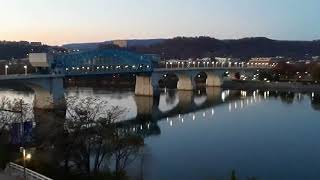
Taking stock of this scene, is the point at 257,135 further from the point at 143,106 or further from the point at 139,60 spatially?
the point at 139,60

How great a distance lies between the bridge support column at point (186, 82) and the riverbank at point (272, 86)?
583 centimetres

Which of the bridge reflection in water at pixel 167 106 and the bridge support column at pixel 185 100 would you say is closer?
the bridge reflection in water at pixel 167 106

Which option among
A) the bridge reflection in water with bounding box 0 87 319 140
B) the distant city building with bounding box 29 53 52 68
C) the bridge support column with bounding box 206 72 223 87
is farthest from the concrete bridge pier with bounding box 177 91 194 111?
the distant city building with bounding box 29 53 52 68

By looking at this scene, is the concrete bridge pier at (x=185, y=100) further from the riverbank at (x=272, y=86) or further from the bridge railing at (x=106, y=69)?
the riverbank at (x=272, y=86)

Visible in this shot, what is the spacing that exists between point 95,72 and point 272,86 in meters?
21.7

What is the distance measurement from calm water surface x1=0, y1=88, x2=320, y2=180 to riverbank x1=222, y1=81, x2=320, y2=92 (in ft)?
34.0

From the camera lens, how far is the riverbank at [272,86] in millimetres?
49469

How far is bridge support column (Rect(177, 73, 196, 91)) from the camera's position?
5063 cm

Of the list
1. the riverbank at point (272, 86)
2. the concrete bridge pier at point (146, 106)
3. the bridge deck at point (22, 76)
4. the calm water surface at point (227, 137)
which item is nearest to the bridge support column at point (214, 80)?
the riverbank at point (272, 86)

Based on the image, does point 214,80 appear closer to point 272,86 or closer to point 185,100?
point 272,86

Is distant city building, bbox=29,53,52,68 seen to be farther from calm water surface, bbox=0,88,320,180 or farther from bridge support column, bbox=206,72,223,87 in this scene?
bridge support column, bbox=206,72,223,87

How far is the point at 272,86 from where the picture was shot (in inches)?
2063

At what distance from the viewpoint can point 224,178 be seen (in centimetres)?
1472

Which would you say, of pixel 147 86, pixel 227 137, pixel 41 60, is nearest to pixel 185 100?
pixel 147 86
